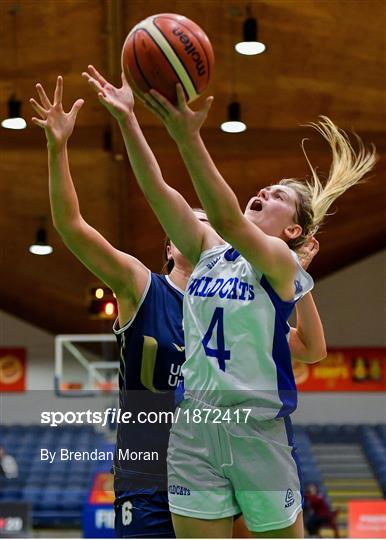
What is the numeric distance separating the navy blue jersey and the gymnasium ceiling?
8.62 m

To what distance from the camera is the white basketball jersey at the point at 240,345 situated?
3.30 metres

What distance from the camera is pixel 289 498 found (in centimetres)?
330

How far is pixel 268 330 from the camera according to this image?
11.0ft

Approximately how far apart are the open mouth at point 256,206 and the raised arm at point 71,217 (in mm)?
609

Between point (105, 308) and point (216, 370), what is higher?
point (105, 308)

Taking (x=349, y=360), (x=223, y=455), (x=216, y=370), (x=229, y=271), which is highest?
(x=349, y=360)

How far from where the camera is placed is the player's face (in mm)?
3584

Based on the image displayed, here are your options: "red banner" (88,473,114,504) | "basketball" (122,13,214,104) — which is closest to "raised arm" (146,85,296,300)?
"basketball" (122,13,214,104)

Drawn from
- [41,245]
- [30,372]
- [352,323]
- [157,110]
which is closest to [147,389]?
[157,110]

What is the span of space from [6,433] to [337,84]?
9.77 metres

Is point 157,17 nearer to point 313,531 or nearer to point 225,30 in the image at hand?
point 225,30

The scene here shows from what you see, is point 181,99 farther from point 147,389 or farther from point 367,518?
point 367,518

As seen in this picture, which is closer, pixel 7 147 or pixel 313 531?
pixel 313 531

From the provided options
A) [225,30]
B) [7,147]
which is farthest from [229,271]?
[7,147]
